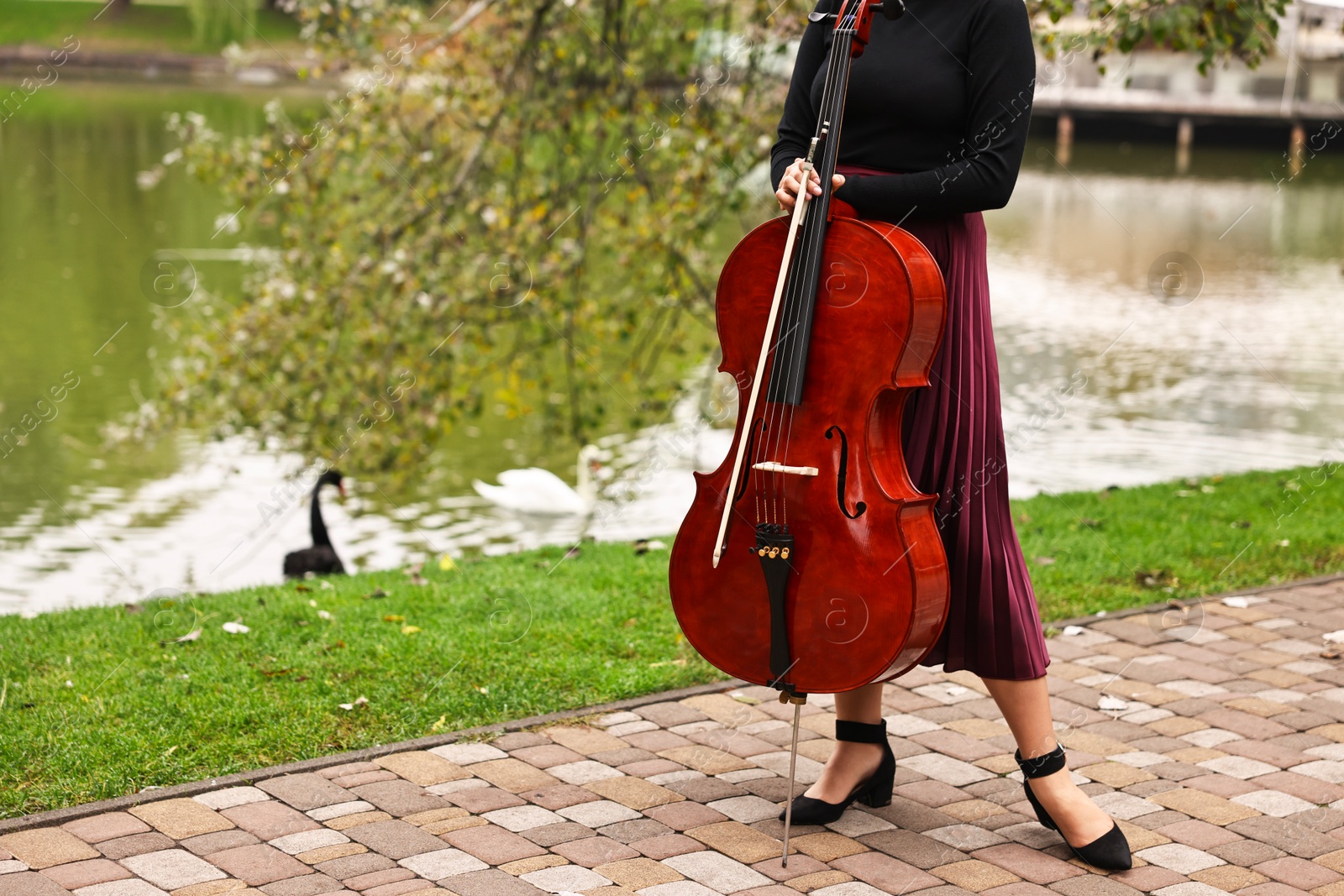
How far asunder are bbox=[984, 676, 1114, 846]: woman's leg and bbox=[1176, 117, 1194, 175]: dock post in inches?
1538

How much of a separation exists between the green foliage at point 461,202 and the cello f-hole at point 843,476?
4.32 m

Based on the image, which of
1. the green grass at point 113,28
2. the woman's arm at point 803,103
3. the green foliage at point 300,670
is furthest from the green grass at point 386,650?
the green grass at point 113,28

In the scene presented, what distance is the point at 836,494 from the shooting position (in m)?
2.78

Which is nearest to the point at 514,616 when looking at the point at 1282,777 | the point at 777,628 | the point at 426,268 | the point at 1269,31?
the point at 777,628

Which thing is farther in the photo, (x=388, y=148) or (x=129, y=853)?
(x=388, y=148)

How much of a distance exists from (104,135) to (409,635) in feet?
78.6

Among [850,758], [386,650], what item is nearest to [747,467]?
[850,758]

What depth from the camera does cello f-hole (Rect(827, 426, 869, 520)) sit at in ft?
9.06

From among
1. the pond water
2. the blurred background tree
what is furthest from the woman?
the pond water

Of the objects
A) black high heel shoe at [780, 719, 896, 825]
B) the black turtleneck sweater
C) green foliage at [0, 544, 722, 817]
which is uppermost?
the black turtleneck sweater

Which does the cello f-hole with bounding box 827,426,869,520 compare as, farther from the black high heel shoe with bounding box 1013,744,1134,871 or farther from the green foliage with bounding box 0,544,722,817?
the green foliage with bounding box 0,544,722,817

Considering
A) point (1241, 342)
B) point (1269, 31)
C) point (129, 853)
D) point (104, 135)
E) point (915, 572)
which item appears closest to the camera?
point (915, 572)

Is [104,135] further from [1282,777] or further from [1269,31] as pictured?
[1282,777]

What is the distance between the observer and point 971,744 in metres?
3.74
